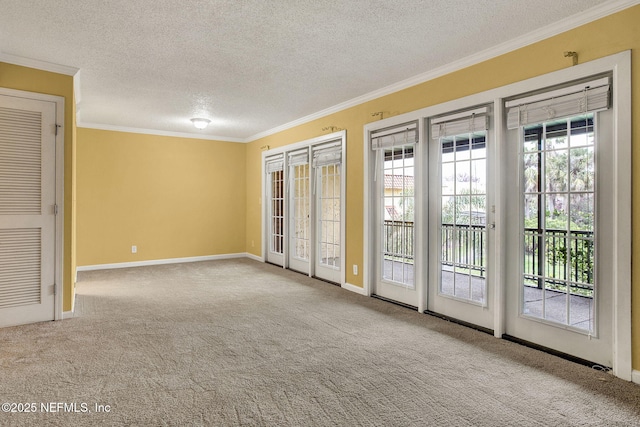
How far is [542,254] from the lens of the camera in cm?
307

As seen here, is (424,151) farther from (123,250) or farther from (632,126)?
(123,250)

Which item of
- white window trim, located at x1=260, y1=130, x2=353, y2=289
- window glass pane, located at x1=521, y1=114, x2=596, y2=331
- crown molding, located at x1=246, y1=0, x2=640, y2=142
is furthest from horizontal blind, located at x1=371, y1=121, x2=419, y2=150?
window glass pane, located at x1=521, y1=114, x2=596, y2=331

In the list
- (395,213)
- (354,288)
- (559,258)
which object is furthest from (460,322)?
(354,288)

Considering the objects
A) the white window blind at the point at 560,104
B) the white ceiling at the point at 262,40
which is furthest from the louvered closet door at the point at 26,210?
the white window blind at the point at 560,104

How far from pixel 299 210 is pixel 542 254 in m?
4.04

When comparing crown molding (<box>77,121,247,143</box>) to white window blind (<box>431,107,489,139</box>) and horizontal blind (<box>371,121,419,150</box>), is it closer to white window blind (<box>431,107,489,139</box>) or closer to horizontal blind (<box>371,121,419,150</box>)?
horizontal blind (<box>371,121,419,150</box>)

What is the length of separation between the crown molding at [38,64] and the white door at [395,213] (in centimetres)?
340

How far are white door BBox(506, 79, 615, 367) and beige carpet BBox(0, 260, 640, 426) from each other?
0.25 metres

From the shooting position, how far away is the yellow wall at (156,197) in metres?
6.42

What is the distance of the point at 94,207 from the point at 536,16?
22.2 feet

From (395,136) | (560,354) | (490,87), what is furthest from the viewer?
(395,136)

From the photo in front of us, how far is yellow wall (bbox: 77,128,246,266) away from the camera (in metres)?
6.42

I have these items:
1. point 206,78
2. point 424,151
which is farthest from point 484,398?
point 206,78

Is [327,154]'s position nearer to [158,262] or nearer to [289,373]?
[289,373]
